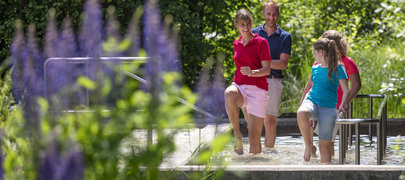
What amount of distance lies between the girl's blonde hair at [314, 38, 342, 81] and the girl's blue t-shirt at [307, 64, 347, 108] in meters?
0.05

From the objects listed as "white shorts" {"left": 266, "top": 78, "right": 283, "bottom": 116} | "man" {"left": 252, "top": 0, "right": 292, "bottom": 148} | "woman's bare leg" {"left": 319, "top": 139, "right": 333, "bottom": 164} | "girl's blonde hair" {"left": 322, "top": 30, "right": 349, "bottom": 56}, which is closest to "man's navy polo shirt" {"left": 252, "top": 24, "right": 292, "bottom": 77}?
"man" {"left": 252, "top": 0, "right": 292, "bottom": 148}

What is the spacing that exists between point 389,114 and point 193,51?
138 inches

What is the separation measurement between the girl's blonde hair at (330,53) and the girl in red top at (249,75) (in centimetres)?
54

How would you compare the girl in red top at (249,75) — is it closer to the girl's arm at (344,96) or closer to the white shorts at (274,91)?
the white shorts at (274,91)

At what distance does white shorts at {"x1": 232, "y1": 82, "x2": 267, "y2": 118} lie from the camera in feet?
19.9

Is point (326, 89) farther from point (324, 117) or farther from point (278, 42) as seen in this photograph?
point (278, 42)

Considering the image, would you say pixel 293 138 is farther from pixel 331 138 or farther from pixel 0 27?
pixel 0 27

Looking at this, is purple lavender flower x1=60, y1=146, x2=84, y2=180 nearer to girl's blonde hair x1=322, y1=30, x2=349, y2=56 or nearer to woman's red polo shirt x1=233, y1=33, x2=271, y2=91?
woman's red polo shirt x1=233, y1=33, x2=271, y2=91

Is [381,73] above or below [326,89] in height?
below

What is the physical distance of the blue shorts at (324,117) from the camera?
5535 millimetres

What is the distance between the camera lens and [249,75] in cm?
580

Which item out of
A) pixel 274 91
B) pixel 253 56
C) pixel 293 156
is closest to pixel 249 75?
pixel 253 56

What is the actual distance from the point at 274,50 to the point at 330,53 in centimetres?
104

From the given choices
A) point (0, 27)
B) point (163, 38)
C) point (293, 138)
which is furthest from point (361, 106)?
point (163, 38)
